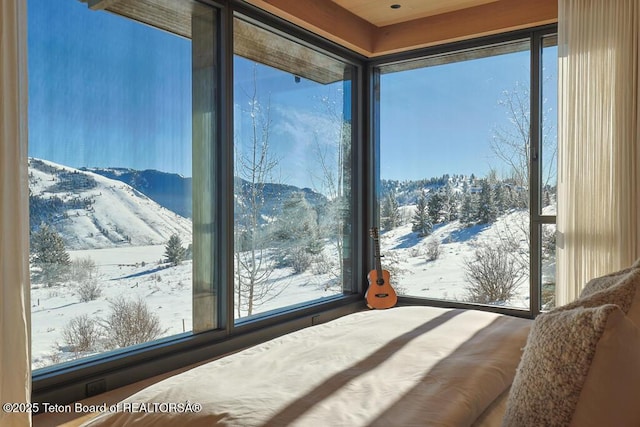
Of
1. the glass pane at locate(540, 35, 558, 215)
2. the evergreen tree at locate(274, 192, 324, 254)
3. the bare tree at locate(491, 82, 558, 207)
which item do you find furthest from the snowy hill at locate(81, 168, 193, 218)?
the glass pane at locate(540, 35, 558, 215)

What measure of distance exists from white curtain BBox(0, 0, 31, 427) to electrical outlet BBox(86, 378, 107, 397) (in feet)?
1.23

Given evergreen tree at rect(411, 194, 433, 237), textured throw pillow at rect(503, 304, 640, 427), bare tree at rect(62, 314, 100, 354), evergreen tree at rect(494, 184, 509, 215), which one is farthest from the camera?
evergreen tree at rect(411, 194, 433, 237)

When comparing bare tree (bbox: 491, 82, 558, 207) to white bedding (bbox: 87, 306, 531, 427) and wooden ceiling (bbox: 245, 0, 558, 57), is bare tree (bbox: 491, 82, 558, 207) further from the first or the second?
white bedding (bbox: 87, 306, 531, 427)

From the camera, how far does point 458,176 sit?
13.9 feet

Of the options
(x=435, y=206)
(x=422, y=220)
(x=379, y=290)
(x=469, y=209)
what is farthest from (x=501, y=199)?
(x=379, y=290)

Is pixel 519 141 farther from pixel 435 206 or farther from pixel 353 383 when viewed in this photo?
pixel 353 383

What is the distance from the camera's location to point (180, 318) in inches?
119

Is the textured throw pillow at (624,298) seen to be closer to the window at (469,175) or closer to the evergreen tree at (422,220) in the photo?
the window at (469,175)

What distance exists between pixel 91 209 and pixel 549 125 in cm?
319

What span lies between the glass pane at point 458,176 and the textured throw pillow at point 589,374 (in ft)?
11.0

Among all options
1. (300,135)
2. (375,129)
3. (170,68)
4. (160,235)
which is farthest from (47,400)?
(375,129)

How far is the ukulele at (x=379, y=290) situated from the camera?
426cm

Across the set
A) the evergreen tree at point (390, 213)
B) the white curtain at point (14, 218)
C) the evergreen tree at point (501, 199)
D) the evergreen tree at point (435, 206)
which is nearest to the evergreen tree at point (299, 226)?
the evergreen tree at point (390, 213)

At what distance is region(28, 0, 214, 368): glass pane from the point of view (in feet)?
7.66
